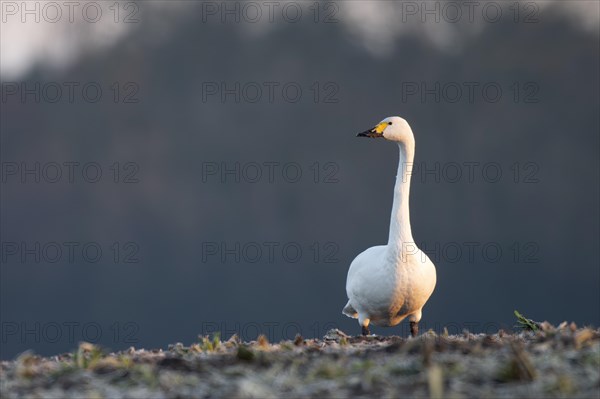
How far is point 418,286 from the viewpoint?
32.1 ft

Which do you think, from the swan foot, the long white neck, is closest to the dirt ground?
the long white neck

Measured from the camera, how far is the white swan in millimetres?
9711

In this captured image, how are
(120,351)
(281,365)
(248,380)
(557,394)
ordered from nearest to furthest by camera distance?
(557,394), (248,380), (281,365), (120,351)

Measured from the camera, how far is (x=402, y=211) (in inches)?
403

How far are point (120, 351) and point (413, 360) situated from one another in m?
2.80

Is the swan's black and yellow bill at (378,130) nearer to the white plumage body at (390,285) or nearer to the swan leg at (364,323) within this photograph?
the white plumage body at (390,285)

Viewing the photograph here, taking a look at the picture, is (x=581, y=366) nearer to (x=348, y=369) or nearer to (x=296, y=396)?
(x=348, y=369)

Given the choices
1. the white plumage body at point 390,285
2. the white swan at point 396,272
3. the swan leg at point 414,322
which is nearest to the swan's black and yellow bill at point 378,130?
the white swan at point 396,272

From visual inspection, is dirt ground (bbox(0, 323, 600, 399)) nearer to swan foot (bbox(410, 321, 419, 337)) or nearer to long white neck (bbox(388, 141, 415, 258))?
long white neck (bbox(388, 141, 415, 258))

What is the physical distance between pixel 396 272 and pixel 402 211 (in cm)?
81

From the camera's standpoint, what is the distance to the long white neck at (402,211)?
992 cm

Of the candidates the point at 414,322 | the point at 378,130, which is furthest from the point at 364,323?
the point at 378,130

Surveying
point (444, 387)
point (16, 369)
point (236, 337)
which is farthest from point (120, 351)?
point (444, 387)

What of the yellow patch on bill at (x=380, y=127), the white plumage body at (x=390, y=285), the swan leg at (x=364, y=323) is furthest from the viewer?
the yellow patch on bill at (x=380, y=127)
